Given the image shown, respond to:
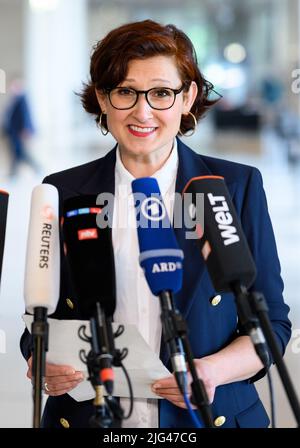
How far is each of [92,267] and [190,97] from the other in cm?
61

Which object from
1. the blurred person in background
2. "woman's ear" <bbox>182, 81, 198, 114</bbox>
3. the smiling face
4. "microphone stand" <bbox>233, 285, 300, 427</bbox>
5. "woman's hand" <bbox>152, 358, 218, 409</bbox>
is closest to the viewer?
"microphone stand" <bbox>233, 285, 300, 427</bbox>

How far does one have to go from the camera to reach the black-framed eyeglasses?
172 centimetres

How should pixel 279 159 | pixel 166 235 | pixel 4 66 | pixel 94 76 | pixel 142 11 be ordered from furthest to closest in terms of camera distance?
pixel 142 11 < pixel 4 66 < pixel 279 159 < pixel 94 76 < pixel 166 235

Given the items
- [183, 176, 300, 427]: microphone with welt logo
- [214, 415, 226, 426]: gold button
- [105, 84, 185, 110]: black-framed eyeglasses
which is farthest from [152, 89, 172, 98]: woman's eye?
[214, 415, 226, 426]: gold button

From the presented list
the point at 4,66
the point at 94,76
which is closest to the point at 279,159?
the point at 4,66

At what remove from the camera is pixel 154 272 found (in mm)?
1349

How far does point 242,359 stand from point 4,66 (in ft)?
81.2

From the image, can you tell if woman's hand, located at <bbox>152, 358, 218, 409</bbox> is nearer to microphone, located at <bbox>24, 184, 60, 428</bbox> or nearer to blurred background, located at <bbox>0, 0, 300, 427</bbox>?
microphone, located at <bbox>24, 184, 60, 428</bbox>

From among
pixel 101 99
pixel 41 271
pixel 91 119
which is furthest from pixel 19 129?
pixel 41 271

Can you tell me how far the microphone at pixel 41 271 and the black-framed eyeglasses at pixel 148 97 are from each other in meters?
0.31

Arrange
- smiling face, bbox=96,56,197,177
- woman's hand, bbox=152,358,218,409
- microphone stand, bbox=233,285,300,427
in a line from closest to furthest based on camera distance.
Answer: microphone stand, bbox=233,285,300,427 < woman's hand, bbox=152,358,218,409 < smiling face, bbox=96,56,197,177

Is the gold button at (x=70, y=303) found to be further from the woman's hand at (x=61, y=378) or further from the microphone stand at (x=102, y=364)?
the microphone stand at (x=102, y=364)

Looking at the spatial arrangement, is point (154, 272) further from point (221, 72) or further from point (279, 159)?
point (221, 72)
